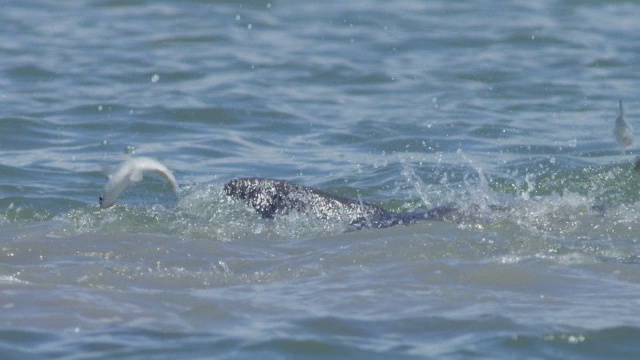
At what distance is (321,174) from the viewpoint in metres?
10.4

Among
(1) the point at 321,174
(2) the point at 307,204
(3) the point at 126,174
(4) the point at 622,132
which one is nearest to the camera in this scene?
(3) the point at 126,174

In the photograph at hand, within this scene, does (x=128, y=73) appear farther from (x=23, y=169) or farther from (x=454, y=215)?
(x=454, y=215)

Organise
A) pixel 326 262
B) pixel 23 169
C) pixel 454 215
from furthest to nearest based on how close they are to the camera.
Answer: pixel 23 169, pixel 454 215, pixel 326 262

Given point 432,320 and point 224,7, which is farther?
point 224,7

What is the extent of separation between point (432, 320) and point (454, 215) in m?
2.00

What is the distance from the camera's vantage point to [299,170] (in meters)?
10.5

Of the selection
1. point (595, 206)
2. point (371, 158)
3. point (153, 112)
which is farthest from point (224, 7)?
point (595, 206)

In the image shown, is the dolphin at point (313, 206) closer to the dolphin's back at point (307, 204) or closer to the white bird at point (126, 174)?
the dolphin's back at point (307, 204)

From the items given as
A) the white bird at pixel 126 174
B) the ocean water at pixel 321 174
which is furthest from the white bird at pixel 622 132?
the white bird at pixel 126 174

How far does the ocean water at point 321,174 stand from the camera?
609cm

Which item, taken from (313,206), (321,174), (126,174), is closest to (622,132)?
(313,206)

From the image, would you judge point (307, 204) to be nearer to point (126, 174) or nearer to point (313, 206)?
point (313, 206)

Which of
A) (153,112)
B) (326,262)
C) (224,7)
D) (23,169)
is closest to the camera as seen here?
(326,262)

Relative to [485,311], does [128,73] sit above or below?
above
